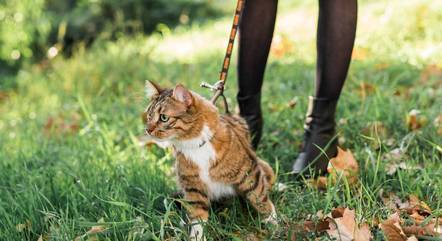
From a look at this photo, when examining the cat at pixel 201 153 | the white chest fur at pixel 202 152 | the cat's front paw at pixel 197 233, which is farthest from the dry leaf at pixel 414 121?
the cat's front paw at pixel 197 233

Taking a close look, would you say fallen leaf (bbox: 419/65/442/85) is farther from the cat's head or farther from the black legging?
the cat's head

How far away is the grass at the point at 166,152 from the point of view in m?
1.91

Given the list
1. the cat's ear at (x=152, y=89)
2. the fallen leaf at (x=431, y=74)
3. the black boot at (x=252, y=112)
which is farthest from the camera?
the fallen leaf at (x=431, y=74)

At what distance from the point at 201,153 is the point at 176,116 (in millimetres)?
156

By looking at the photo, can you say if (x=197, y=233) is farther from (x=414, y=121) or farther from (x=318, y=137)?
(x=414, y=121)

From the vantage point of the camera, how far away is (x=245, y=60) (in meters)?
2.43

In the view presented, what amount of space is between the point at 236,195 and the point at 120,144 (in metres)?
1.16

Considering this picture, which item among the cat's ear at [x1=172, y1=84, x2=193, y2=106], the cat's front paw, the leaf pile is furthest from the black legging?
the cat's front paw

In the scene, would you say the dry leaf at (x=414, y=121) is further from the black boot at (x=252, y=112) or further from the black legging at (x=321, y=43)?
the black boot at (x=252, y=112)

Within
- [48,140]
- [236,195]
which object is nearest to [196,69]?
[48,140]

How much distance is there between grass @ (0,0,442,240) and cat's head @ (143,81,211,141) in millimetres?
254

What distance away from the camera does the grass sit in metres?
1.91

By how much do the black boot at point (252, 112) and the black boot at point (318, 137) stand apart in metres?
0.23

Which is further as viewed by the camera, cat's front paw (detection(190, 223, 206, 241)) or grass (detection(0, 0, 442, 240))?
grass (detection(0, 0, 442, 240))
